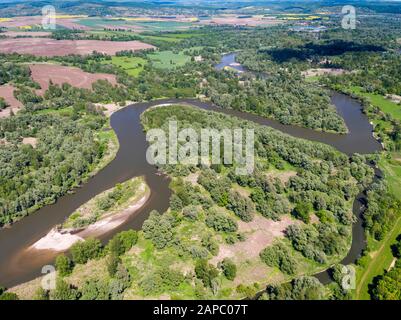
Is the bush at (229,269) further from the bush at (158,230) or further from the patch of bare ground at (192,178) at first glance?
the patch of bare ground at (192,178)

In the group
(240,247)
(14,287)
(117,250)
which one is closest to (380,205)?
(240,247)

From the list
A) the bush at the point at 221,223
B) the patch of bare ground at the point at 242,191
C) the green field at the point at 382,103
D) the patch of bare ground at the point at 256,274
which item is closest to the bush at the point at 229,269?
the patch of bare ground at the point at 256,274

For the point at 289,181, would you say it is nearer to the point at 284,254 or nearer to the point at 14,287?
the point at 284,254

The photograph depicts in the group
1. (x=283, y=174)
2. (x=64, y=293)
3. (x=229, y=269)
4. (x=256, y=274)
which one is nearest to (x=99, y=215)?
(x=64, y=293)

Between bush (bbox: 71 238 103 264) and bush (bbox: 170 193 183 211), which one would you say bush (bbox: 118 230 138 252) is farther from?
bush (bbox: 170 193 183 211)

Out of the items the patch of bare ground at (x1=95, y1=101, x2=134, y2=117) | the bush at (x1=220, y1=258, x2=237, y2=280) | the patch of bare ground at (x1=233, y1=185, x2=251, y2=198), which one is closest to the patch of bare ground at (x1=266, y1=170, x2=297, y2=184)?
the patch of bare ground at (x1=233, y1=185, x2=251, y2=198)

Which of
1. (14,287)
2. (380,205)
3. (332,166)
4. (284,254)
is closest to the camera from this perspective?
(14,287)
